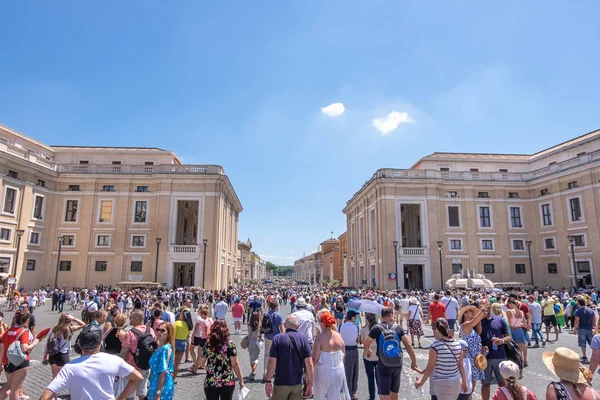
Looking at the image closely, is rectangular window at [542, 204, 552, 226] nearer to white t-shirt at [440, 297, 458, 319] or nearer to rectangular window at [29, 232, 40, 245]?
white t-shirt at [440, 297, 458, 319]

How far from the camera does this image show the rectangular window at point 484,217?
138ft

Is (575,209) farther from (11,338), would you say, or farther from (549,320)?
(11,338)

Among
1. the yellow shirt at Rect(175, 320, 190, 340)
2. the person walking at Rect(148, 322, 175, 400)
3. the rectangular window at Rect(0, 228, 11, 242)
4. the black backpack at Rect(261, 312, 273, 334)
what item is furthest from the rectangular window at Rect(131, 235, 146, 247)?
the person walking at Rect(148, 322, 175, 400)

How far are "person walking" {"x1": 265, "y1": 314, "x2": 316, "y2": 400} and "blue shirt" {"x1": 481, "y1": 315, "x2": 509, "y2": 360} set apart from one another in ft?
11.7

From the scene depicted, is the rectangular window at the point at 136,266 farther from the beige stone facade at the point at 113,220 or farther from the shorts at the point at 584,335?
the shorts at the point at 584,335

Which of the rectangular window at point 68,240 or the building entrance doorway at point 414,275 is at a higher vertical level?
the rectangular window at point 68,240

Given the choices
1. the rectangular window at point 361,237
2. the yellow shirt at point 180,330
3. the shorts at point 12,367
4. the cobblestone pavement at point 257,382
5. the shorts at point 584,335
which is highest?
the rectangular window at point 361,237

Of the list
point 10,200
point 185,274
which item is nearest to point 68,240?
point 10,200

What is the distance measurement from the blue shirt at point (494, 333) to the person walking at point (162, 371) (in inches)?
210

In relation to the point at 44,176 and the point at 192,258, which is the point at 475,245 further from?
the point at 44,176

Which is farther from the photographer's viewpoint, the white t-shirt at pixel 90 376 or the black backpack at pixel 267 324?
the black backpack at pixel 267 324

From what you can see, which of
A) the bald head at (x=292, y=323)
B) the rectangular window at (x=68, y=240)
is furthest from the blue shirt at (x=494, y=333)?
the rectangular window at (x=68, y=240)

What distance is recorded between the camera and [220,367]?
199 inches

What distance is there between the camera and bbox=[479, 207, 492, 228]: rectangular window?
1655 inches
